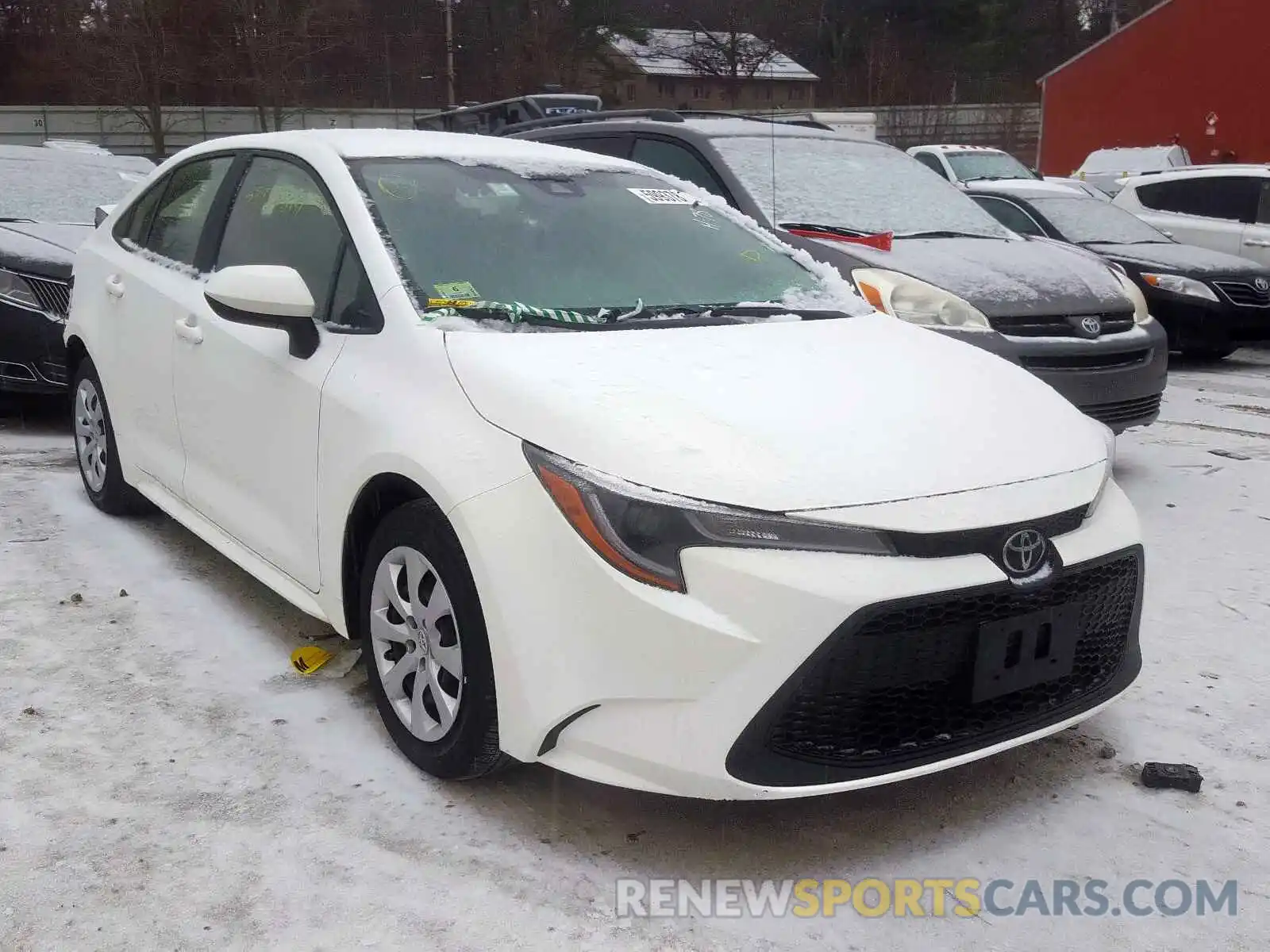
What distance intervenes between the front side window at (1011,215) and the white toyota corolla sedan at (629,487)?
6.47m

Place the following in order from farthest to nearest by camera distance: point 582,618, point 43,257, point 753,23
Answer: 1. point 753,23
2. point 43,257
3. point 582,618

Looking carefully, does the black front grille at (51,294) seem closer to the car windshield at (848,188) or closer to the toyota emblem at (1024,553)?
the car windshield at (848,188)

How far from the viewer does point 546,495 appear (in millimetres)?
2469

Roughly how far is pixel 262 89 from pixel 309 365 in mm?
40575

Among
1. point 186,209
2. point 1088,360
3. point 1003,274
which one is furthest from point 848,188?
point 186,209

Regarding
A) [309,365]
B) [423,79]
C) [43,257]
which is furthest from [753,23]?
[309,365]

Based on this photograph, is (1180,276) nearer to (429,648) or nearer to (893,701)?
(893,701)

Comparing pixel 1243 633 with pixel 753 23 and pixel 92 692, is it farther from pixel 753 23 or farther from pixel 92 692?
pixel 753 23

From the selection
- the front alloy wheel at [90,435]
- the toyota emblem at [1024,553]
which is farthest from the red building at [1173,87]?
the toyota emblem at [1024,553]

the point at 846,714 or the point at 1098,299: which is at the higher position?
the point at 1098,299

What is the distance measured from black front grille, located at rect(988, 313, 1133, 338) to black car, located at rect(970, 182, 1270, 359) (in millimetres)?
3708

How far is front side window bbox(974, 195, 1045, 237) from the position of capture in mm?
9641

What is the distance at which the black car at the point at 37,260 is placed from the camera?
6.37 m

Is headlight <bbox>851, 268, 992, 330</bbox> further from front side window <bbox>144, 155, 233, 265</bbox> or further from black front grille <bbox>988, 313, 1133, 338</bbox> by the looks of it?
front side window <bbox>144, 155, 233, 265</bbox>
